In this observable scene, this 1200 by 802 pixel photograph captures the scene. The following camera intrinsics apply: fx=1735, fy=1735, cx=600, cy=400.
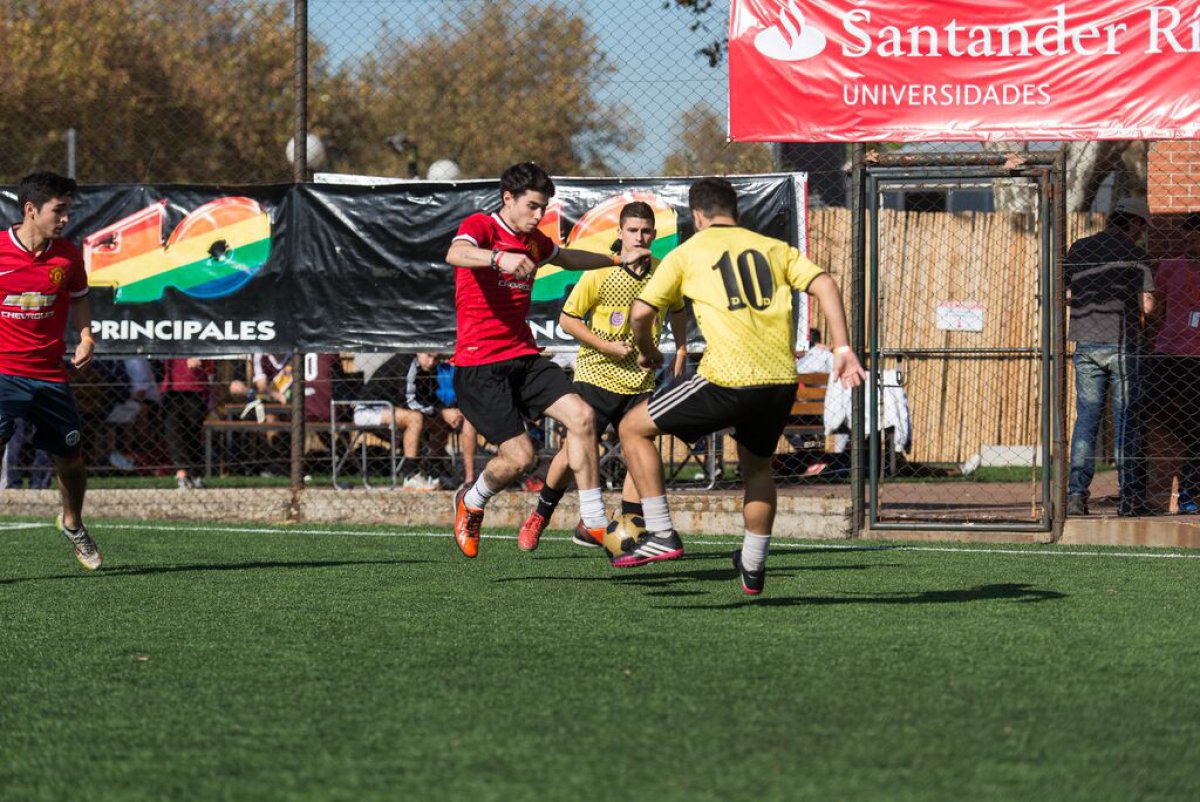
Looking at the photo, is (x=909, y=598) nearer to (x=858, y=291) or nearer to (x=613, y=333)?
(x=613, y=333)

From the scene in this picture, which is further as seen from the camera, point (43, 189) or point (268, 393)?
point (268, 393)

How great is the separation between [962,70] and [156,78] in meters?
29.0

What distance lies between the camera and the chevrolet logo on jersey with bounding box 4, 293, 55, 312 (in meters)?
8.80

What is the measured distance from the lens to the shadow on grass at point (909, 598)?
24.3 ft

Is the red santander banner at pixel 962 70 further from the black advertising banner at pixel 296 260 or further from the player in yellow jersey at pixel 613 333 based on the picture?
the player in yellow jersey at pixel 613 333

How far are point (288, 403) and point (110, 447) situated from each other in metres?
1.77

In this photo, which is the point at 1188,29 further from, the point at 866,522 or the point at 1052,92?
the point at 866,522

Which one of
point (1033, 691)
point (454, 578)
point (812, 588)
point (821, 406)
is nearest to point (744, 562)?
point (812, 588)

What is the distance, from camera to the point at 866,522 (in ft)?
37.0

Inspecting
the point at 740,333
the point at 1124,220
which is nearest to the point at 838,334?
the point at 740,333

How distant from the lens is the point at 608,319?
10.0m

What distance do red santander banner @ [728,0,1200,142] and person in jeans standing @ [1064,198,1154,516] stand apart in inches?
39.0

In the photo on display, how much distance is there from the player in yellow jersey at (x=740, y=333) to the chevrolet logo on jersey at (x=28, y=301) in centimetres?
333

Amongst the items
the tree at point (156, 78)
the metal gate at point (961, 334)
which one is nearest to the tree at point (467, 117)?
the tree at point (156, 78)
